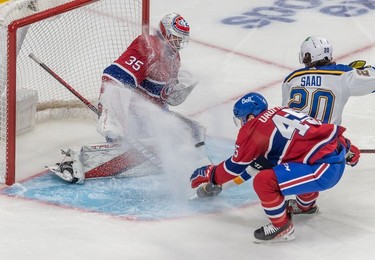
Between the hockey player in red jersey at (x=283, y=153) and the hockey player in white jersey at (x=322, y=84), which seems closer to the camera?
the hockey player in red jersey at (x=283, y=153)

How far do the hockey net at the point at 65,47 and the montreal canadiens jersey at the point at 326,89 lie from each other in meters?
0.97

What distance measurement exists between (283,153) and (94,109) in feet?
4.06

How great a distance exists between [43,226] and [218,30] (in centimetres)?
253

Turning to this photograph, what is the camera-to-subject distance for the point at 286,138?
4.38 m

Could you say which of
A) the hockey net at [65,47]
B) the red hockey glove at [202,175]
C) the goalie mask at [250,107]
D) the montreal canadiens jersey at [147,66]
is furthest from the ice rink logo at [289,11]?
the goalie mask at [250,107]

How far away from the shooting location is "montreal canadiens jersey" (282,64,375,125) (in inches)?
189

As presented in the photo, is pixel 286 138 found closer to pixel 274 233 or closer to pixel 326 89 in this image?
pixel 274 233

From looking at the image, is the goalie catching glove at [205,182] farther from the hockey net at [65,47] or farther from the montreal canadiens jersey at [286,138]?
the hockey net at [65,47]

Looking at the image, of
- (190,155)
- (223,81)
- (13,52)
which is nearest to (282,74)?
(223,81)

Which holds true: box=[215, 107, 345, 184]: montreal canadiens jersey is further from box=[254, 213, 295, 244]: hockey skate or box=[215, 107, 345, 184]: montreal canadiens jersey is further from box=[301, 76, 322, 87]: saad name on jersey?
box=[301, 76, 322, 87]: saad name on jersey

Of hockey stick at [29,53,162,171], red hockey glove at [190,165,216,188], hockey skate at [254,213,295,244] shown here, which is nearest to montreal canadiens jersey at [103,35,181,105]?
hockey stick at [29,53,162,171]

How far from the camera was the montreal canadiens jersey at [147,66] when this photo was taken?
4996 mm

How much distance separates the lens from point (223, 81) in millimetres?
6125

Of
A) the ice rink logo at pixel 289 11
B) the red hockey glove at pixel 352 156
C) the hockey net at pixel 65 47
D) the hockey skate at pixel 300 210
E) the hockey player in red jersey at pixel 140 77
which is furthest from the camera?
the ice rink logo at pixel 289 11
